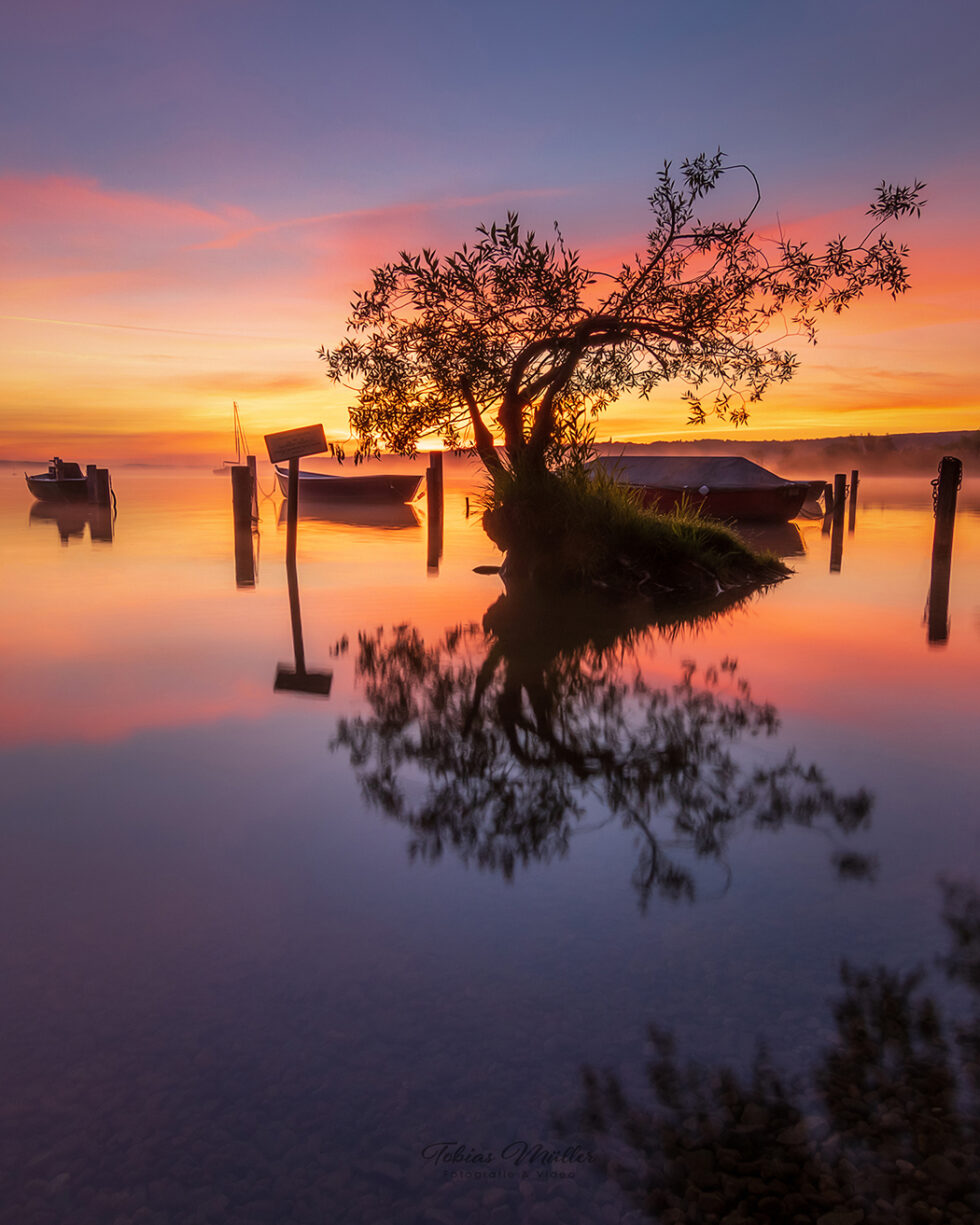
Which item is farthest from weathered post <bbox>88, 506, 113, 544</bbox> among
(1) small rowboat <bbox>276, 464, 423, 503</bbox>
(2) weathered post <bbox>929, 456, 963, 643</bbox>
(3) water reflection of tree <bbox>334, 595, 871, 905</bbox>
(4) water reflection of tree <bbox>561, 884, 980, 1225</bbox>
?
(4) water reflection of tree <bbox>561, 884, 980, 1225</bbox>

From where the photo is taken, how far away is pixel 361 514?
1718 inches

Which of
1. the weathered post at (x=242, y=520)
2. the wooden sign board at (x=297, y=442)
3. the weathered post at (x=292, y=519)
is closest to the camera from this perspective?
the wooden sign board at (x=297, y=442)

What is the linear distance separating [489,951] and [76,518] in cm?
3848

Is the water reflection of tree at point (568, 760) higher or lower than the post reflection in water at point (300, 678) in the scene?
higher

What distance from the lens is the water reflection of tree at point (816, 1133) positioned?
7.63 feet

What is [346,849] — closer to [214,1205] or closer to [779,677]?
[214,1205]

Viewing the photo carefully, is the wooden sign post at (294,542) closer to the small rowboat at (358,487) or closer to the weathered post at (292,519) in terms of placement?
the weathered post at (292,519)

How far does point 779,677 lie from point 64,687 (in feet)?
23.9

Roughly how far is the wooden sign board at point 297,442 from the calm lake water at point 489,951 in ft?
28.2

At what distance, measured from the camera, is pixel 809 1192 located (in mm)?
2346

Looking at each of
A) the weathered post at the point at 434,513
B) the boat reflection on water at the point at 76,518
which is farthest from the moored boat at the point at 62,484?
the weathered post at the point at 434,513

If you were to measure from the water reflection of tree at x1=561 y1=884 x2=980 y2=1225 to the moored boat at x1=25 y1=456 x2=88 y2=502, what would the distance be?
46481 mm

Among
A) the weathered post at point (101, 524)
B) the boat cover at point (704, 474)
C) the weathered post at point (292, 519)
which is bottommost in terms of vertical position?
the weathered post at point (101, 524)

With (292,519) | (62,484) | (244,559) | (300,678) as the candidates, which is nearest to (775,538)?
(292,519)
